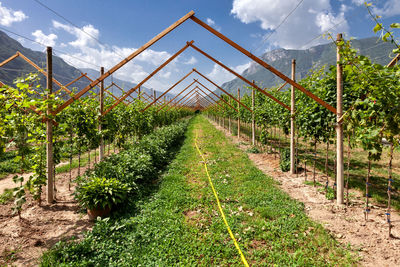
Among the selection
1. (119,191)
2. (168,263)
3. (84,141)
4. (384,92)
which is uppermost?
(384,92)

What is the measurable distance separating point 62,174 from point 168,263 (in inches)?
261

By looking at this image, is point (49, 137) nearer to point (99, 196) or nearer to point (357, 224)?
point (99, 196)

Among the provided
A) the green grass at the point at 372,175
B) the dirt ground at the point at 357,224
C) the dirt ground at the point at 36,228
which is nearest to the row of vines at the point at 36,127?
the dirt ground at the point at 36,228

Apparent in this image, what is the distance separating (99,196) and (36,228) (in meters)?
1.33

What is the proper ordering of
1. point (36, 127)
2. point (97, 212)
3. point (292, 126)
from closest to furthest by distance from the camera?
point (97, 212) → point (36, 127) → point (292, 126)

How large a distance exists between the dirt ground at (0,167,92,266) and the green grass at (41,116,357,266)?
19.8 inches

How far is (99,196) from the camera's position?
14.8ft

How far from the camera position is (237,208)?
4988 mm

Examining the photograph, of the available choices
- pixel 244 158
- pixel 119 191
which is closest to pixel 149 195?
pixel 119 191

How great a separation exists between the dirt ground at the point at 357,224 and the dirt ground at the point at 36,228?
17.4 feet

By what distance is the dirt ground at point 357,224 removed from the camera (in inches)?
128

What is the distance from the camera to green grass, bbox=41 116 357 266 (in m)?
3.27

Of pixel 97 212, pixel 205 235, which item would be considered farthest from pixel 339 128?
pixel 97 212

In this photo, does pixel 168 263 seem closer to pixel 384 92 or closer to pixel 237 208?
pixel 237 208
